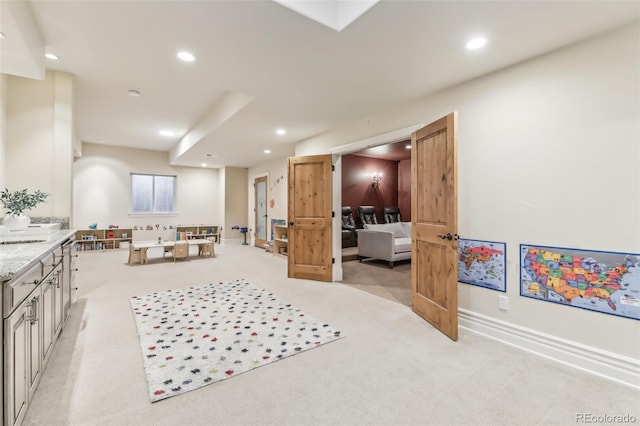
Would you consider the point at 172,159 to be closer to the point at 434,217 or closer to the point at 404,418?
the point at 434,217

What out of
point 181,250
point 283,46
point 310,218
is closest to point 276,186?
point 181,250

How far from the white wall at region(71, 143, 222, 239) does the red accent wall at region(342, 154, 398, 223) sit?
485 centimetres

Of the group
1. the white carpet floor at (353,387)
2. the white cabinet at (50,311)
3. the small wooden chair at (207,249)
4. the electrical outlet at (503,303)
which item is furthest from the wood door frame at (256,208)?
the electrical outlet at (503,303)

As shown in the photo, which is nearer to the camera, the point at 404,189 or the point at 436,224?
the point at 436,224

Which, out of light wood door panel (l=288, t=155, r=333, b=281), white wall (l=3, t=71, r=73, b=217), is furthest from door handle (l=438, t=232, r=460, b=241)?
white wall (l=3, t=71, r=73, b=217)

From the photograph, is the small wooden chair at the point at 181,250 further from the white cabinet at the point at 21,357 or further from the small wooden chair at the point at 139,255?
the white cabinet at the point at 21,357

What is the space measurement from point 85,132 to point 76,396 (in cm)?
643

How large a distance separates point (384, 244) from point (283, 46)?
4340 mm

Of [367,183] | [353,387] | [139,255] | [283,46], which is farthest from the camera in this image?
[367,183]

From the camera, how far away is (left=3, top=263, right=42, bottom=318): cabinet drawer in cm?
133

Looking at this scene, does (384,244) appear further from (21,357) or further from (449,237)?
(21,357)

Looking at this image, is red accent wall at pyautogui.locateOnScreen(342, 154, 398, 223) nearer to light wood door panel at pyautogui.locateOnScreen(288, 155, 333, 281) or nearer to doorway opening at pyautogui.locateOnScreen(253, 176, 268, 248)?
doorway opening at pyautogui.locateOnScreen(253, 176, 268, 248)

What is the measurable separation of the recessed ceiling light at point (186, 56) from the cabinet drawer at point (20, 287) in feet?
6.67

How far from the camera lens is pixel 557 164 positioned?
7.45 feet
